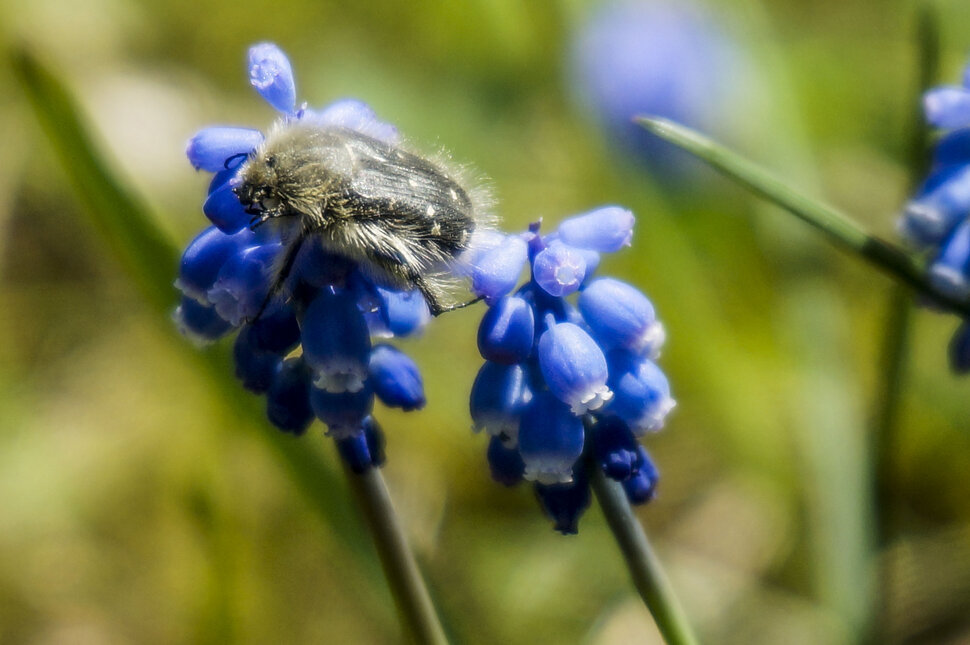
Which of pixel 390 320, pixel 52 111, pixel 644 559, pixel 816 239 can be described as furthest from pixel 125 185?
pixel 816 239

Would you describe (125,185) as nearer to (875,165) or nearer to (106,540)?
(106,540)

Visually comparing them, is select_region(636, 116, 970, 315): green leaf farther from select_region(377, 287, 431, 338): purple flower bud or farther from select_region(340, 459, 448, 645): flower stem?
select_region(340, 459, 448, 645): flower stem

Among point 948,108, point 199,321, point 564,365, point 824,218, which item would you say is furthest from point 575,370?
point 948,108

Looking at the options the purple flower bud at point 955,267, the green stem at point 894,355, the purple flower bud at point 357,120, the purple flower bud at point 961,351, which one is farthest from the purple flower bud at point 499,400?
the green stem at point 894,355

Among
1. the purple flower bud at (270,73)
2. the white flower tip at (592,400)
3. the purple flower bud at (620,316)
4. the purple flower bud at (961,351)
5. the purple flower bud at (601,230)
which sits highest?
the purple flower bud at (270,73)

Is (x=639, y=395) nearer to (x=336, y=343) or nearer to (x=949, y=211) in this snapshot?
(x=336, y=343)

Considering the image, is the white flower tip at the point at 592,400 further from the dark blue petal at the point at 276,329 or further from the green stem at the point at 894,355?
the green stem at the point at 894,355

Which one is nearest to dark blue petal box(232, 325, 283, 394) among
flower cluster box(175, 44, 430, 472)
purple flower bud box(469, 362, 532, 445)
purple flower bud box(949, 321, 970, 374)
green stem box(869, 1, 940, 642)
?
flower cluster box(175, 44, 430, 472)
